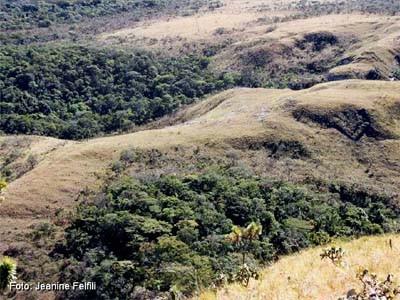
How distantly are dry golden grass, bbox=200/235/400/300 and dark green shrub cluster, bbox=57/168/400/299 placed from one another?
24132 millimetres

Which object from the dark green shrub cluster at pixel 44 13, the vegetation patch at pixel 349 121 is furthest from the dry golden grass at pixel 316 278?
the dark green shrub cluster at pixel 44 13

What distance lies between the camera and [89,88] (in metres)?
120

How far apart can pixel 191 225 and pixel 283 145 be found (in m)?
24.4

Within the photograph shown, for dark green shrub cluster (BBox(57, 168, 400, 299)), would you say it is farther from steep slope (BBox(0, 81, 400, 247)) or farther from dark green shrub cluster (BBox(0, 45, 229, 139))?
dark green shrub cluster (BBox(0, 45, 229, 139))

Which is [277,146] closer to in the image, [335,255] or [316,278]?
[335,255]

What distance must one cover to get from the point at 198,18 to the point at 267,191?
12094 cm

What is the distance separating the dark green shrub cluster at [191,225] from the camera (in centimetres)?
4106

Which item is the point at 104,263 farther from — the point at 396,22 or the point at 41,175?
the point at 396,22

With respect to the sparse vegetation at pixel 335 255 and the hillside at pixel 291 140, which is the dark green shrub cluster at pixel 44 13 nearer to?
the hillside at pixel 291 140

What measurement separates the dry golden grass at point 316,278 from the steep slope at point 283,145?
44.3 meters

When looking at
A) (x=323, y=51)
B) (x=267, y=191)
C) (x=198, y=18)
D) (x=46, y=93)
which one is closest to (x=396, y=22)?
(x=323, y=51)

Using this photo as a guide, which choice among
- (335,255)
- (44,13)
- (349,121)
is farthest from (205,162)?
(44,13)

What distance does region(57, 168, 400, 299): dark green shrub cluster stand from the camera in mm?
41062

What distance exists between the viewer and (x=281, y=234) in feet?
157
